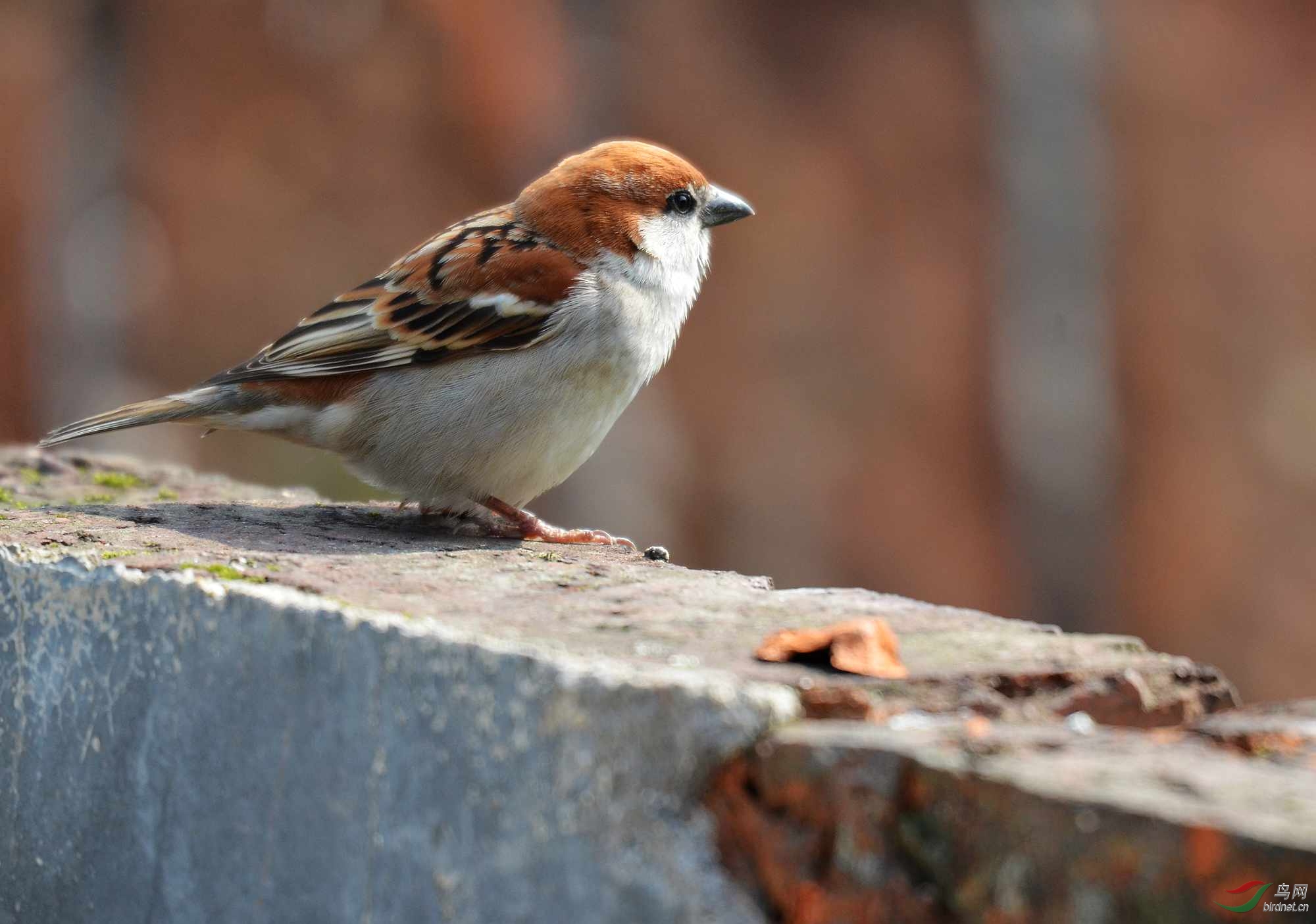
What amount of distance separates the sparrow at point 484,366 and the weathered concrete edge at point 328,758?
128 cm

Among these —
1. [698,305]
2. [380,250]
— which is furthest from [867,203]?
Answer: [380,250]

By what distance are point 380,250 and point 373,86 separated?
1511mm

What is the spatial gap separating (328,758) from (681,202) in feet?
8.39

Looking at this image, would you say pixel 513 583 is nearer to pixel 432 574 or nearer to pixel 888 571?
pixel 432 574

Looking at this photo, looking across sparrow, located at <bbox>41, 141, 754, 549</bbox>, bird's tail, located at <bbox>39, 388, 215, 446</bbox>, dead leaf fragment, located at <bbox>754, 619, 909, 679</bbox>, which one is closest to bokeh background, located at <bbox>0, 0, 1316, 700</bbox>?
sparrow, located at <bbox>41, 141, 754, 549</bbox>

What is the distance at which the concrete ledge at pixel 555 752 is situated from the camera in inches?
69.3

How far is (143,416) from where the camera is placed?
13.0ft

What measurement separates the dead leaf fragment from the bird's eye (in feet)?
7.59

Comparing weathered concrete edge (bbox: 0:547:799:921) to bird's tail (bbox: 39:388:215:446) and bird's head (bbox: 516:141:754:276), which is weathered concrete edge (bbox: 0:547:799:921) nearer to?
bird's tail (bbox: 39:388:215:446)

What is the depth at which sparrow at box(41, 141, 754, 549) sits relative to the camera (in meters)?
3.83

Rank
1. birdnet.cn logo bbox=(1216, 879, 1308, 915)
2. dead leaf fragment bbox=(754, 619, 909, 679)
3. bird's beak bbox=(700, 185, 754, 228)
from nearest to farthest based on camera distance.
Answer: birdnet.cn logo bbox=(1216, 879, 1308, 915) → dead leaf fragment bbox=(754, 619, 909, 679) → bird's beak bbox=(700, 185, 754, 228)

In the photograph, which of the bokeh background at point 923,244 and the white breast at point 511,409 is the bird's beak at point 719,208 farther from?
the bokeh background at point 923,244

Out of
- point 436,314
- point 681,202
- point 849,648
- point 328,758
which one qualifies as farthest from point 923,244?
point 328,758

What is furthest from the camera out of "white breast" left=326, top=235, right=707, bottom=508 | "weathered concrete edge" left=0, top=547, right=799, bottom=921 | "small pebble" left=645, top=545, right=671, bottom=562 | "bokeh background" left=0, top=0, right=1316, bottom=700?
"bokeh background" left=0, top=0, right=1316, bottom=700
